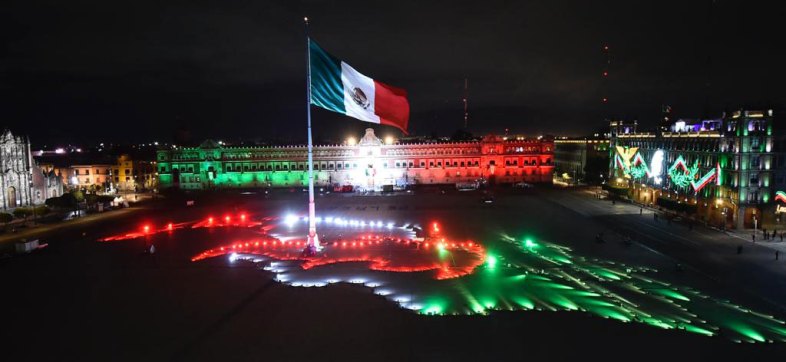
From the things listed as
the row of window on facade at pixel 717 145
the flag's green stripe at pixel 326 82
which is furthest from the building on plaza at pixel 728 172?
the flag's green stripe at pixel 326 82

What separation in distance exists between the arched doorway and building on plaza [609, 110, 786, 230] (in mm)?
79548

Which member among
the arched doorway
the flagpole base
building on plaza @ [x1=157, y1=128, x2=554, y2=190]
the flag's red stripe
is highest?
the flag's red stripe

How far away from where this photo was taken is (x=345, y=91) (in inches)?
1035

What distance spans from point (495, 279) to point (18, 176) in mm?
65865

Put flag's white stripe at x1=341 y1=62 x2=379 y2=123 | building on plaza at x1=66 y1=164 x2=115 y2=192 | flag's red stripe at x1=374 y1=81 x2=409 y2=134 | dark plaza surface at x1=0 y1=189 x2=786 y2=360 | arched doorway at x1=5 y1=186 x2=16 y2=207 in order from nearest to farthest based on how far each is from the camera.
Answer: dark plaza surface at x1=0 y1=189 x2=786 y2=360 < flag's white stripe at x1=341 y1=62 x2=379 y2=123 < flag's red stripe at x1=374 y1=81 x2=409 y2=134 < arched doorway at x1=5 y1=186 x2=16 y2=207 < building on plaza at x1=66 y1=164 x2=115 y2=192

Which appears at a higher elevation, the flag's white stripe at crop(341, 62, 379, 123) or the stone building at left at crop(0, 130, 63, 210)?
the flag's white stripe at crop(341, 62, 379, 123)

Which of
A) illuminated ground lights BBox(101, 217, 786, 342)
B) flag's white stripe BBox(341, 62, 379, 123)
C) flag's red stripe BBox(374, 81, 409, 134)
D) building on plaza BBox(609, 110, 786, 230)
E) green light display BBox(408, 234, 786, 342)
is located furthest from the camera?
building on plaza BBox(609, 110, 786, 230)

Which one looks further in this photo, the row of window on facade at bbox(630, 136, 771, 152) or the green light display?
the row of window on facade at bbox(630, 136, 771, 152)

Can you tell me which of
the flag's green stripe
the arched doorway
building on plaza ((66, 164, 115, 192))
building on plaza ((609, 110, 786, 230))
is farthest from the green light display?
building on plaza ((66, 164, 115, 192))

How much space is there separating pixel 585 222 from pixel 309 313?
115 ft

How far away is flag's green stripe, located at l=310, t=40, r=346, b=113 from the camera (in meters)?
26.1

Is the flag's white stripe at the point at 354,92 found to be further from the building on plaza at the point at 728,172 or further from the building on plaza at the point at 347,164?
the building on plaza at the point at 347,164

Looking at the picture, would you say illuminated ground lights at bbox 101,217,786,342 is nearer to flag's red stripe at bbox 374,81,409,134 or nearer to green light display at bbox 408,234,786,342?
green light display at bbox 408,234,786,342

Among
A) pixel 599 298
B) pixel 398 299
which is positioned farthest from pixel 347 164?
pixel 599 298
